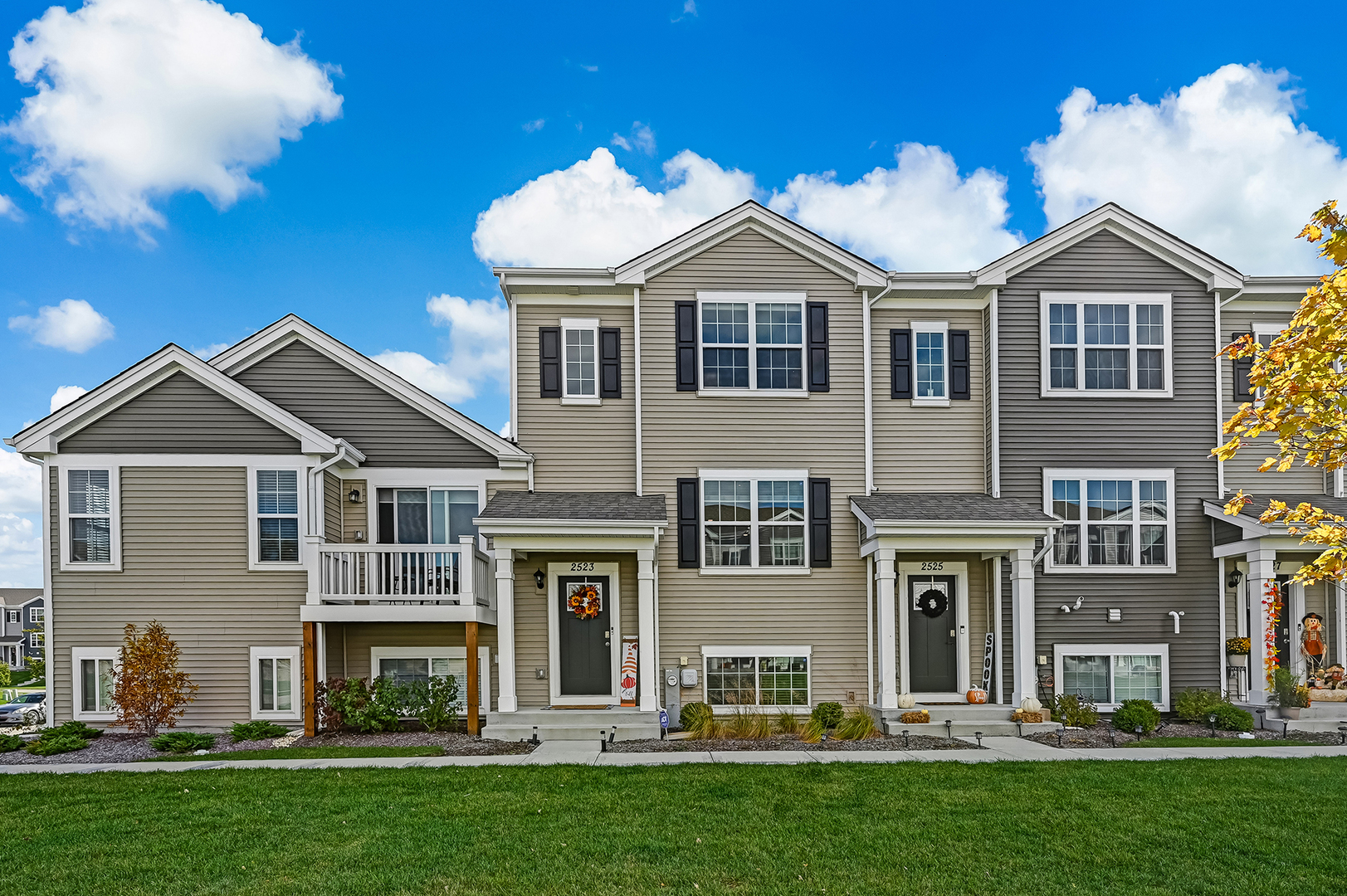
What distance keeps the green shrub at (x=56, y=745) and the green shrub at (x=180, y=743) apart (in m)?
1.05

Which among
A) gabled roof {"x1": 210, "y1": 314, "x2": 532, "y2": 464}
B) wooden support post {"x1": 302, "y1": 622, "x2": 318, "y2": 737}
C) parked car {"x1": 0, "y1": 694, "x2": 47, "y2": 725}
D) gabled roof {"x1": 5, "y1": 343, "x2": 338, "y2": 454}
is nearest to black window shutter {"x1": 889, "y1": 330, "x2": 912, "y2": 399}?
gabled roof {"x1": 210, "y1": 314, "x2": 532, "y2": 464}

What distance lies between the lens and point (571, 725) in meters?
12.5

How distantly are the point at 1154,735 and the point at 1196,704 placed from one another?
153cm

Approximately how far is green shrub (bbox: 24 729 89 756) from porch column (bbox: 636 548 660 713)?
7.79 metres

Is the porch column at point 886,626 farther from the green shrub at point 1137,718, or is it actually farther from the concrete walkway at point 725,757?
the green shrub at point 1137,718

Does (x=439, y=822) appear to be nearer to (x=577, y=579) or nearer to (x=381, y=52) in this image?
(x=577, y=579)

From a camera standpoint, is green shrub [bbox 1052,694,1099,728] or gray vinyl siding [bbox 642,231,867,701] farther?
gray vinyl siding [bbox 642,231,867,701]

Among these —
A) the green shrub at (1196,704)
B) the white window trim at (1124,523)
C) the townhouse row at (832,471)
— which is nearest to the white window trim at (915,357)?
the townhouse row at (832,471)

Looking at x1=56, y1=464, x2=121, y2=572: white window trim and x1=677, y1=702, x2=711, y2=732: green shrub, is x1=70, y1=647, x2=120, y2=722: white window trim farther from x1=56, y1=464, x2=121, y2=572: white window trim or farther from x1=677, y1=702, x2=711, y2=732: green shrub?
x1=677, y1=702, x2=711, y2=732: green shrub

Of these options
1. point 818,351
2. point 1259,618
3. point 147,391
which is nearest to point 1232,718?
point 1259,618

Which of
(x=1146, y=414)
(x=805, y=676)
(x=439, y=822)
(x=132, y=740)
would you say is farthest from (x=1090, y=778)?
(x=132, y=740)

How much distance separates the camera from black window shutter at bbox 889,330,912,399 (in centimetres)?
1488

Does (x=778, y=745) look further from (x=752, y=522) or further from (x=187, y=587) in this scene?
(x=187, y=587)

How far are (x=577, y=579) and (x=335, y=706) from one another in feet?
13.3
